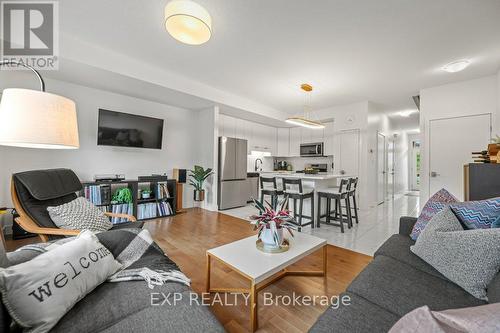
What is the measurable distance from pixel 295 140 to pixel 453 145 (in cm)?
A: 372

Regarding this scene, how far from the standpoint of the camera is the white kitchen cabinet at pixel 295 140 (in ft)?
21.6

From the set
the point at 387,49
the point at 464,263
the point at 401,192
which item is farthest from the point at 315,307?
the point at 401,192

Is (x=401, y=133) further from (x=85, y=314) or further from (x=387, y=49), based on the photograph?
(x=85, y=314)

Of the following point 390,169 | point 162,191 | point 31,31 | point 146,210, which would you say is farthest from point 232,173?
point 390,169

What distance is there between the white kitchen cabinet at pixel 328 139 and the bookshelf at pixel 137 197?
4.20m

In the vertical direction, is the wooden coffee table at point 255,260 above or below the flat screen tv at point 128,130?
below

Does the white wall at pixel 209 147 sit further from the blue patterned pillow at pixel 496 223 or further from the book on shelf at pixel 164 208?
the blue patterned pillow at pixel 496 223

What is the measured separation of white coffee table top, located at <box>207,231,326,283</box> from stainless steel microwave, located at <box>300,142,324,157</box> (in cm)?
442

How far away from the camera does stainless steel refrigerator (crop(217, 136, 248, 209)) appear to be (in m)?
5.00

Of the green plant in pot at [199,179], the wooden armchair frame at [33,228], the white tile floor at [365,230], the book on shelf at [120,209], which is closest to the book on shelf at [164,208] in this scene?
the book on shelf at [120,209]

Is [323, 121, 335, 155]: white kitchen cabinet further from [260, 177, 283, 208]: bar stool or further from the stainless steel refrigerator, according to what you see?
[260, 177, 283, 208]: bar stool

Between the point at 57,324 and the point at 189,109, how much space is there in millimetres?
4808

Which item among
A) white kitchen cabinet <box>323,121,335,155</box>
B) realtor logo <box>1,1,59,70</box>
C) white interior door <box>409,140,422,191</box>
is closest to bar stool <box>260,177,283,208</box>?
white kitchen cabinet <box>323,121,335,155</box>

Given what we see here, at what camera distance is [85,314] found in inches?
35.6
